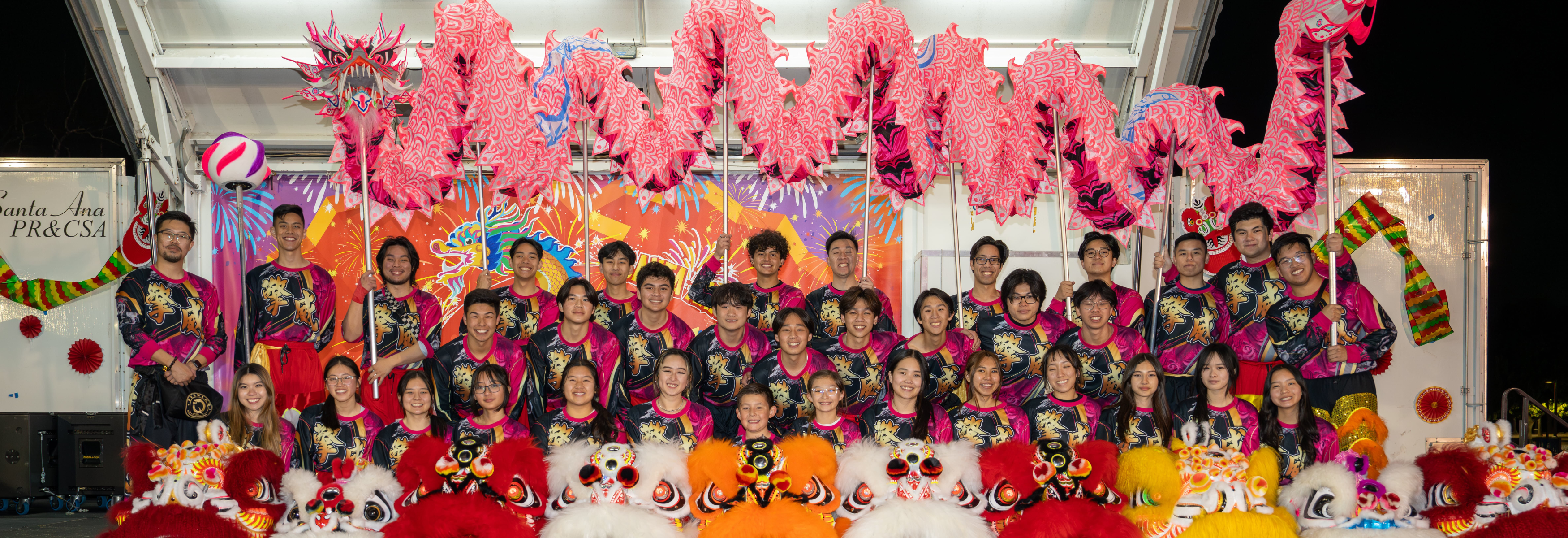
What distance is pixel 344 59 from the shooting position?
548 cm

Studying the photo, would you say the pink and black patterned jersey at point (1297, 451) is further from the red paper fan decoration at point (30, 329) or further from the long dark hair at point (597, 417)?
the red paper fan decoration at point (30, 329)

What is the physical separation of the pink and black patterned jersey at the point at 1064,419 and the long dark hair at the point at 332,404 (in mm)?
3071

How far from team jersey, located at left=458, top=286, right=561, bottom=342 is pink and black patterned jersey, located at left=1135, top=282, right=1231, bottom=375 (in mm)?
3315

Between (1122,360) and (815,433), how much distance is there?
1686 mm

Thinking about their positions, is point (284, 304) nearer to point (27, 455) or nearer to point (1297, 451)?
point (27, 455)

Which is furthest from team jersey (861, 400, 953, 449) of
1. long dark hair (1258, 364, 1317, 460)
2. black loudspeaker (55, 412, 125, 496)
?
black loudspeaker (55, 412, 125, 496)

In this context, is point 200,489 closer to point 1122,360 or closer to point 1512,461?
point 1122,360

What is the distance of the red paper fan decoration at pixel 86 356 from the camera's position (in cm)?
675

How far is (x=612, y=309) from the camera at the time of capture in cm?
561

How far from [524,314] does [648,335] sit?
2.81 ft

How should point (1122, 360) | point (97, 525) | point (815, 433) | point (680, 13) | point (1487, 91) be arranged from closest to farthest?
point (815, 433), point (1122, 360), point (97, 525), point (680, 13), point (1487, 91)

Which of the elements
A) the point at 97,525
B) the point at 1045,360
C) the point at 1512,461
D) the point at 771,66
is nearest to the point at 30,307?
the point at 97,525

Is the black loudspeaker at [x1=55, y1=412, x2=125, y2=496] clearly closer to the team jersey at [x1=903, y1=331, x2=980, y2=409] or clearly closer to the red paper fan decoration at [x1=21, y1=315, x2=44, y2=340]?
the red paper fan decoration at [x1=21, y1=315, x2=44, y2=340]

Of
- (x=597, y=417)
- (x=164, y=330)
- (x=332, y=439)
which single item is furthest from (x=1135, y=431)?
(x=164, y=330)
